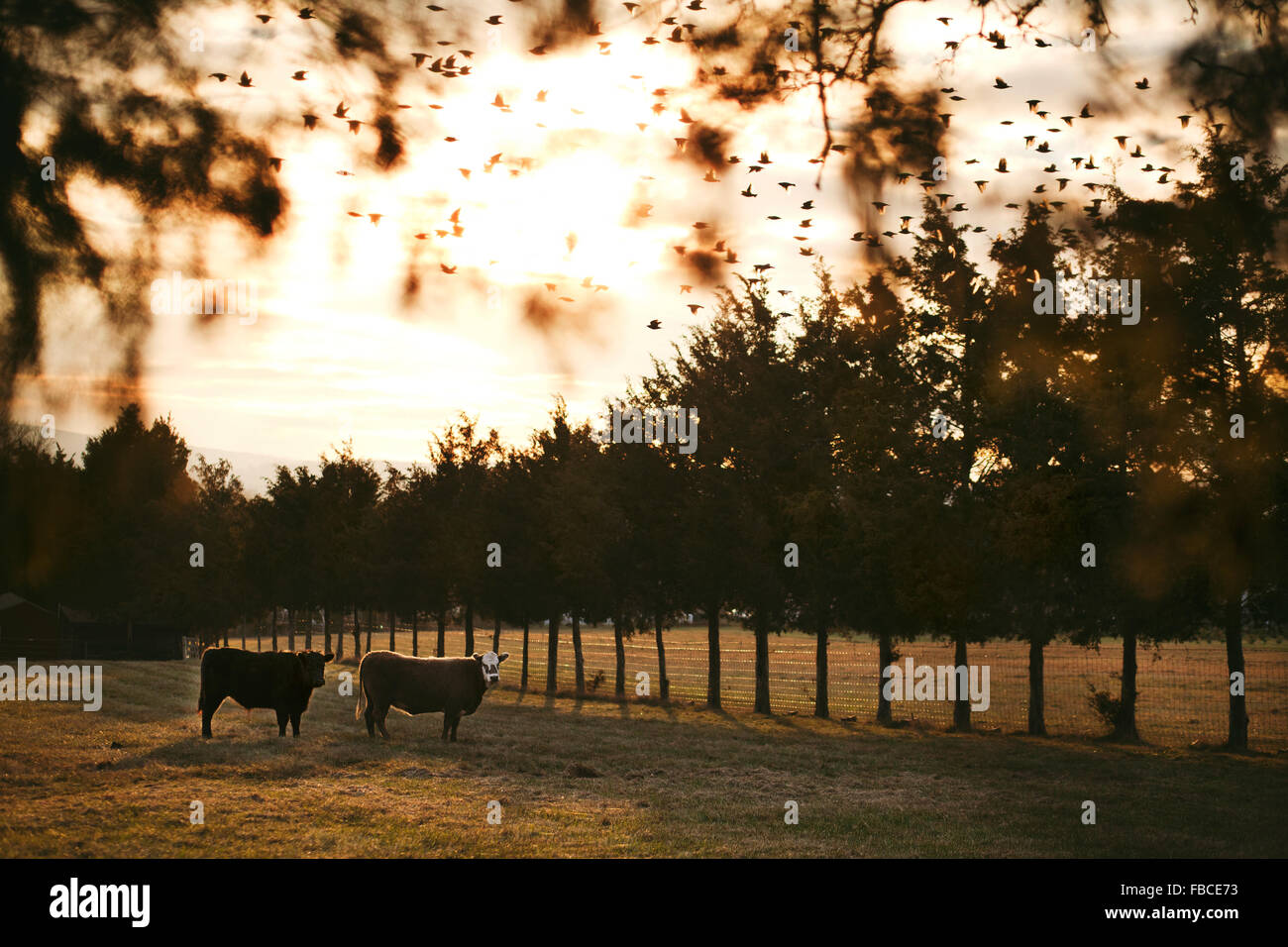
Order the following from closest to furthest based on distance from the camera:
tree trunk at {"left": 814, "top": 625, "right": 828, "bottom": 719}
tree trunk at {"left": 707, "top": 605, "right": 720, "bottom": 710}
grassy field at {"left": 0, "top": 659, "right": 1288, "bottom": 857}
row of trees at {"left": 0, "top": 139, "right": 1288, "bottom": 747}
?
grassy field at {"left": 0, "top": 659, "right": 1288, "bottom": 857}, row of trees at {"left": 0, "top": 139, "right": 1288, "bottom": 747}, tree trunk at {"left": 814, "top": 625, "right": 828, "bottom": 719}, tree trunk at {"left": 707, "top": 605, "right": 720, "bottom": 710}

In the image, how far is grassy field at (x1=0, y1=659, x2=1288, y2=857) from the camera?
1195cm

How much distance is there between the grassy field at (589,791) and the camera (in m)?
12.0

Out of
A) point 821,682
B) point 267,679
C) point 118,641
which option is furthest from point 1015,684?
point 118,641

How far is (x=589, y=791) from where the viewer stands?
1622 centimetres

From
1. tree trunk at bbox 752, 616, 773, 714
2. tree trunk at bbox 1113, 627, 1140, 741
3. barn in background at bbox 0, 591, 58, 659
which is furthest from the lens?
barn in background at bbox 0, 591, 58, 659

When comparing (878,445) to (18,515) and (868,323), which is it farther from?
(18,515)

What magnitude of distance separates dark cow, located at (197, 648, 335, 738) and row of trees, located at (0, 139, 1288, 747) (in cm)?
385

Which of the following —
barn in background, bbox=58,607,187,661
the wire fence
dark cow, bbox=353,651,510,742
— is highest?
dark cow, bbox=353,651,510,742

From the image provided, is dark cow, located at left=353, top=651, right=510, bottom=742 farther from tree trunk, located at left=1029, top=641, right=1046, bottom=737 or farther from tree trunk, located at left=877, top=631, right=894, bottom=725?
tree trunk, located at left=1029, top=641, right=1046, bottom=737

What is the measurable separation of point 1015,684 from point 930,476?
26.1 m

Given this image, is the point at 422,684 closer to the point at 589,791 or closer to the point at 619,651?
the point at 589,791

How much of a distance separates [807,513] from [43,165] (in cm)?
2455

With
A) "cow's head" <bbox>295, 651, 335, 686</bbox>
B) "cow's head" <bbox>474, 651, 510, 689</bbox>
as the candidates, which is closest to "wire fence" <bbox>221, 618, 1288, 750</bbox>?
"cow's head" <bbox>474, 651, 510, 689</bbox>

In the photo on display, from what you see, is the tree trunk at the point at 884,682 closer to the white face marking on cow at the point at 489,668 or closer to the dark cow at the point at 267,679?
the white face marking on cow at the point at 489,668
